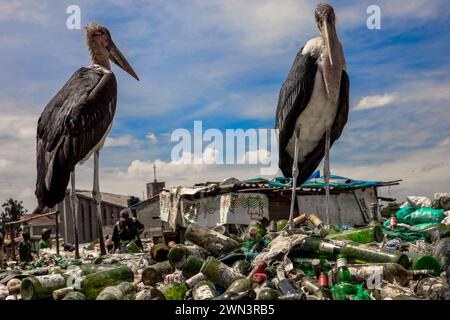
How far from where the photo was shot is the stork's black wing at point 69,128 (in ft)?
24.6

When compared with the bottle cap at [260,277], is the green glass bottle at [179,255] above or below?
above

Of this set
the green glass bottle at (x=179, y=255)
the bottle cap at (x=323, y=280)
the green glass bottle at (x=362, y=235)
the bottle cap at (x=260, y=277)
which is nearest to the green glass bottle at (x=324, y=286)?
Answer: the bottle cap at (x=323, y=280)

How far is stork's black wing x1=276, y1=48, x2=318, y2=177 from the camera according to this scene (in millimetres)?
7664

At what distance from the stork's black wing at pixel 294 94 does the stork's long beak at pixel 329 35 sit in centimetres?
24

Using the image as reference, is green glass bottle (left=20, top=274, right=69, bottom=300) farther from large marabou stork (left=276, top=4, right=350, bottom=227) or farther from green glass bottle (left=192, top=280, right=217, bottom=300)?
large marabou stork (left=276, top=4, right=350, bottom=227)

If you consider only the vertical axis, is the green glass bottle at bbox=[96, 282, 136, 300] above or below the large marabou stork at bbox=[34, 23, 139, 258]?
below

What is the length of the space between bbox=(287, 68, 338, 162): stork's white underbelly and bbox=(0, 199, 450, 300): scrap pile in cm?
277

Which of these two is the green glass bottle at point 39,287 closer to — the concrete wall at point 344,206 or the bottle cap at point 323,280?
the bottle cap at point 323,280

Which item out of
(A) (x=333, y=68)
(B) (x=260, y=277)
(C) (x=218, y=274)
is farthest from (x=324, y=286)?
(A) (x=333, y=68)

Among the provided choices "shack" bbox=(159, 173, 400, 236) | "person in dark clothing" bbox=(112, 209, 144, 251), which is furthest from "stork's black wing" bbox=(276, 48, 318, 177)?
"shack" bbox=(159, 173, 400, 236)

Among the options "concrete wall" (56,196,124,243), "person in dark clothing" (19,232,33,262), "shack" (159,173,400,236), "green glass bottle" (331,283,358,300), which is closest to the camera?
"green glass bottle" (331,283,358,300)
